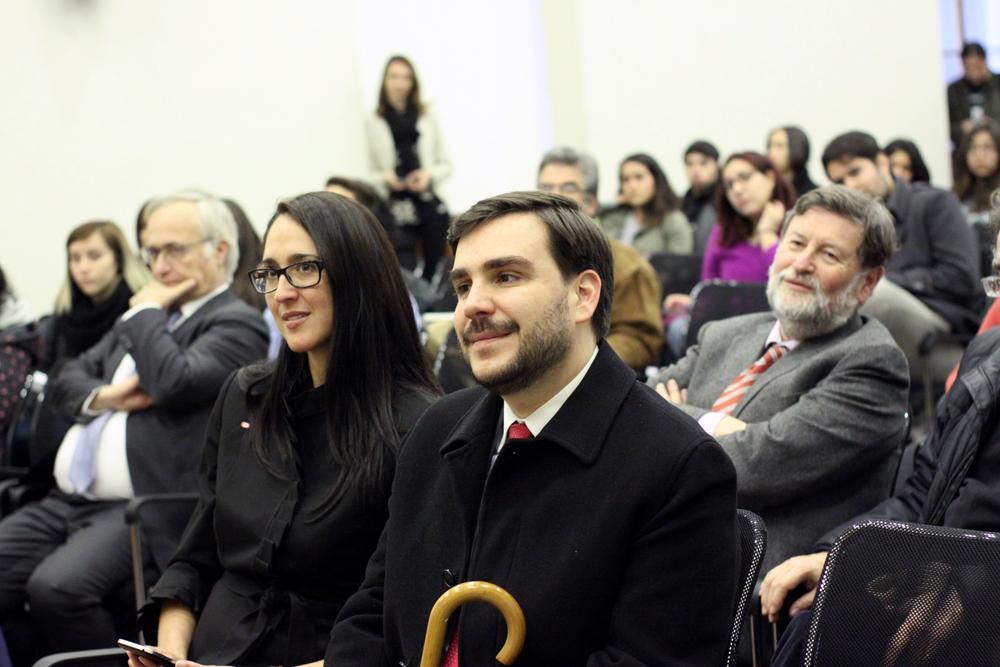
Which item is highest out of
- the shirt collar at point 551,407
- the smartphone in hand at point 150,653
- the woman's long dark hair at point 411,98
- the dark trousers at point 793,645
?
the woman's long dark hair at point 411,98

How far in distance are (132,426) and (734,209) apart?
291 centimetres

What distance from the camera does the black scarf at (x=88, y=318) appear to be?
485cm

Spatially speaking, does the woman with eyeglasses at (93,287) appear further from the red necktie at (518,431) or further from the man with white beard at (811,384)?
the red necktie at (518,431)

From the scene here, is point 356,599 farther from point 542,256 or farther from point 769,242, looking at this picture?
point 769,242

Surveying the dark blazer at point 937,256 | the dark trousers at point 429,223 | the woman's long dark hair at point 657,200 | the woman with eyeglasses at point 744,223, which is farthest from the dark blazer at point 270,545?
the dark trousers at point 429,223

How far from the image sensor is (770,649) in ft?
9.74

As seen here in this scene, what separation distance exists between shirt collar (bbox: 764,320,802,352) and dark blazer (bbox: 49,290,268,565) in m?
1.49

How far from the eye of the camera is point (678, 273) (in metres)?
6.16

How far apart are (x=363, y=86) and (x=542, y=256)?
6928 mm

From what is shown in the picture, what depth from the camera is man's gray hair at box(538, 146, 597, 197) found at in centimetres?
534

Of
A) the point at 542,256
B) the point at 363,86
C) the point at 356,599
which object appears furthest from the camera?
the point at 363,86

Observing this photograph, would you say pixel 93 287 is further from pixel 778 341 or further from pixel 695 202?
pixel 695 202

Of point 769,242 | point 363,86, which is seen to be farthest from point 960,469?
point 363,86

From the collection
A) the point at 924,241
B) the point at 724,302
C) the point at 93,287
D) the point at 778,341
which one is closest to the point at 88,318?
the point at 93,287
